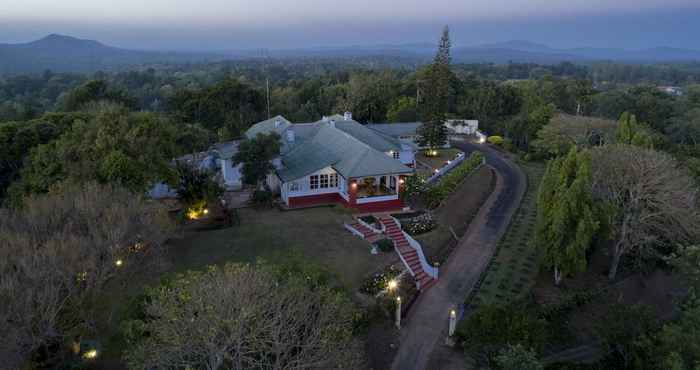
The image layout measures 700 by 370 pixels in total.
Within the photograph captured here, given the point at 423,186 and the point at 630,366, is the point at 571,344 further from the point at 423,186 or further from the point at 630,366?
the point at 423,186

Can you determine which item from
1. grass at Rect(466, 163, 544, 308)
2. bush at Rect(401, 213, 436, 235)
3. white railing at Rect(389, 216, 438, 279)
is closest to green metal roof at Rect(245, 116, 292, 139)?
bush at Rect(401, 213, 436, 235)

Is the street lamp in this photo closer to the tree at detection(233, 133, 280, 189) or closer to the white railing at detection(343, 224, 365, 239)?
the white railing at detection(343, 224, 365, 239)

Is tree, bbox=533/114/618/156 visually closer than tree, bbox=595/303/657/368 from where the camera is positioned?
No

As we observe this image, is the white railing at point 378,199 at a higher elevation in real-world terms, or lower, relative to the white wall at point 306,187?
lower

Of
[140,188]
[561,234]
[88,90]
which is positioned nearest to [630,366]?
[561,234]

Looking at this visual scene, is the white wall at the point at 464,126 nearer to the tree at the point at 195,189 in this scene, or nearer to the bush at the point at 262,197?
the bush at the point at 262,197

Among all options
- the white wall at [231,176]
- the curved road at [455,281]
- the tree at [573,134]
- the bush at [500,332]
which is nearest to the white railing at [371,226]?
the curved road at [455,281]

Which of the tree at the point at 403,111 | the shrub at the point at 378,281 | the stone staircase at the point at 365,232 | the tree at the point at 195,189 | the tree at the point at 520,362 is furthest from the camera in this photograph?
the tree at the point at 403,111
